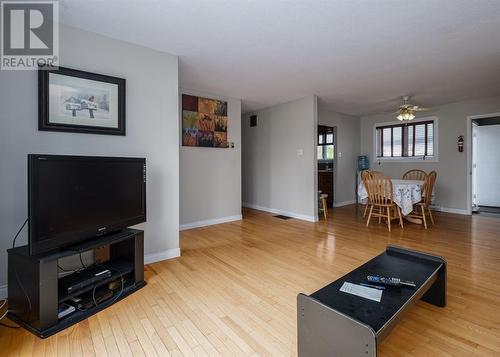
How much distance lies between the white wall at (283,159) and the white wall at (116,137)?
2.70 meters

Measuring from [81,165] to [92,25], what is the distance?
1339 mm

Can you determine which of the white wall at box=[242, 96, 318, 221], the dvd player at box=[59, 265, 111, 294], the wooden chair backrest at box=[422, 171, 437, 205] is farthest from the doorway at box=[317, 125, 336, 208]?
the dvd player at box=[59, 265, 111, 294]

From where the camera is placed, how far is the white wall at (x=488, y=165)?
18.5 feet

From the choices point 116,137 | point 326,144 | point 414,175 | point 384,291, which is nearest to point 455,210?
point 414,175

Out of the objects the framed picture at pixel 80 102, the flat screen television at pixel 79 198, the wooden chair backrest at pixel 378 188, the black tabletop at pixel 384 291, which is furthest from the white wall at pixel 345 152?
the flat screen television at pixel 79 198

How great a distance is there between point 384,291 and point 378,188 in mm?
3091

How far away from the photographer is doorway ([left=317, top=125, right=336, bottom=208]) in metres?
6.12

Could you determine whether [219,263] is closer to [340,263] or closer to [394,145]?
[340,263]

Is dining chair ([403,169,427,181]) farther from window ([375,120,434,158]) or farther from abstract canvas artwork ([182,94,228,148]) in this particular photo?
abstract canvas artwork ([182,94,228,148])

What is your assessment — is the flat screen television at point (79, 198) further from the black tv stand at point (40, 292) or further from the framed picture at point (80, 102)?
the framed picture at point (80, 102)

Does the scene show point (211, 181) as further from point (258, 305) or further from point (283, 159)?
point (258, 305)

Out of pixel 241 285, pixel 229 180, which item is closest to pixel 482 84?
pixel 229 180

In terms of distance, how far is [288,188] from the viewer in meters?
5.12

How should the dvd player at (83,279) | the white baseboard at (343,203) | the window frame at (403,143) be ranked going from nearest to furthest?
the dvd player at (83,279) → the window frame at (403,143) → the white baseboard at (343,203)
